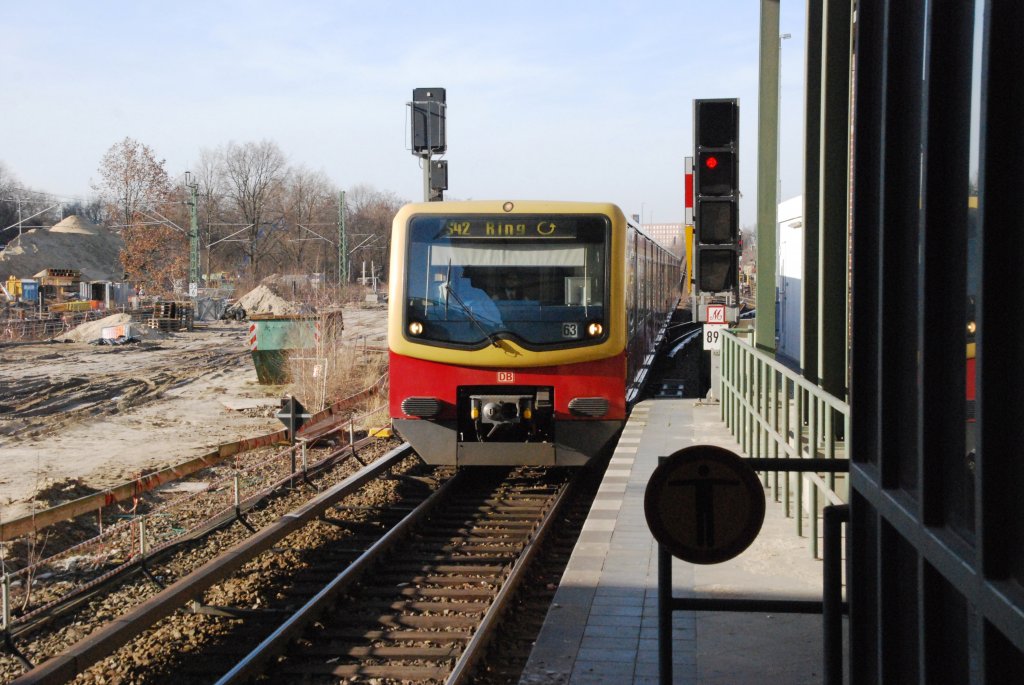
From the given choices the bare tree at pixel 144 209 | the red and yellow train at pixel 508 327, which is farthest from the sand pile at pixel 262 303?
the red and yellow train at pixel 508 327

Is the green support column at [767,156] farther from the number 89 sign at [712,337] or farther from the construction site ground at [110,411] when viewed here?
the construction site ground at [110,411]

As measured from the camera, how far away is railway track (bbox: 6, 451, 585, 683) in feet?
22.2

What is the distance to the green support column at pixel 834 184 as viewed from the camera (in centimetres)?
973

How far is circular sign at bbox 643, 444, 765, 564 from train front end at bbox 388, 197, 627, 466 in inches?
296

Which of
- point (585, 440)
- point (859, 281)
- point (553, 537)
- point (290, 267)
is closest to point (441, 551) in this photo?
point (553, 537)

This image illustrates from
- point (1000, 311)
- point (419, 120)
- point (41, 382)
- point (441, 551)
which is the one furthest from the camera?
point (41, 382)

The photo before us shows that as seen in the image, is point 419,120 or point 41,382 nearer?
point 419,120

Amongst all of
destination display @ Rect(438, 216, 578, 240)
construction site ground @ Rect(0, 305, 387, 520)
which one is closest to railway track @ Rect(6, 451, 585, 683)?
destination display @ Rect(438, 216, 578, 240)

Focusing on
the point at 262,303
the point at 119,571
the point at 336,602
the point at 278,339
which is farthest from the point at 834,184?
the point at 262,303

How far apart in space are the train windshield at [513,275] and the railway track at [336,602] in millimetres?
1758

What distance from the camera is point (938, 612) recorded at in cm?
267

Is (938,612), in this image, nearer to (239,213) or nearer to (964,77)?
(964,77)

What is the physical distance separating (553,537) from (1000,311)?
28.4 feet

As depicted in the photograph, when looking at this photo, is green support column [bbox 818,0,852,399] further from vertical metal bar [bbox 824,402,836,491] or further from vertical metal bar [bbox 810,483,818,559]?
vertical metal bar [bbox 824,402,836,491]
